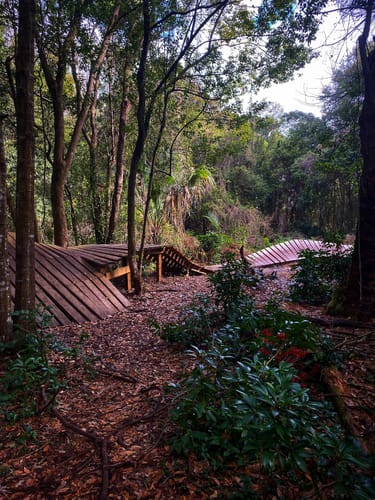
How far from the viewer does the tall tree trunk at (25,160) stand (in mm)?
2643

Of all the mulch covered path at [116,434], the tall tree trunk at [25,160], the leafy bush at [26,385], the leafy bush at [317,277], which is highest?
the tall tree trunk at [25,160]

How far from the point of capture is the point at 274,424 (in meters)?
1.18

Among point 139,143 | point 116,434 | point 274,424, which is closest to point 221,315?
point 116,434

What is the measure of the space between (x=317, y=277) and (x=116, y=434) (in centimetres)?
422

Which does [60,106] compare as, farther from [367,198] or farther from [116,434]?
[116,434]

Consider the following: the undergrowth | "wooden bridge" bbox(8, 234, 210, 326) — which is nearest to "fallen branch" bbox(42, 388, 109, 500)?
the undergrowth

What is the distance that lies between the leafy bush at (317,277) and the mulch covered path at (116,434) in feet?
5.56

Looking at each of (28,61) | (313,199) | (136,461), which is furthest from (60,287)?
(313,199)

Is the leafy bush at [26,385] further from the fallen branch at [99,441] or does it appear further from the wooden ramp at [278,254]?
the wooden ramp at [278,254]

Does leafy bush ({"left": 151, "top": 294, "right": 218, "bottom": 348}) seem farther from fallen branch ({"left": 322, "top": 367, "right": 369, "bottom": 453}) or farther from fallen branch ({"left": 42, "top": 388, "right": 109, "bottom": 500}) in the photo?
fallen branch ({"left": 42, "top": 388, "right": 109, "bottom": 500})

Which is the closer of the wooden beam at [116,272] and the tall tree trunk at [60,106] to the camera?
the tall tree trunk at [60,106]

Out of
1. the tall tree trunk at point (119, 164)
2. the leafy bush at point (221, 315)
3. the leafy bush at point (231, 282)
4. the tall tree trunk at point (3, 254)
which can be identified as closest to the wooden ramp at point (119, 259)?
the tall tree trunk at point (119, 164)

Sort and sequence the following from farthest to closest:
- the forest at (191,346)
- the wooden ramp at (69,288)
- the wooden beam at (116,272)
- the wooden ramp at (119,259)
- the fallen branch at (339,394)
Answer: the wooden beam at (116,272) → the wooden ramp at (119,259) → the wooden ramp at (69,288) → the fallen branch at (339,394) → the forest at (191,346)

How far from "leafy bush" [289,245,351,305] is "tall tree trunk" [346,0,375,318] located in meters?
1.36
